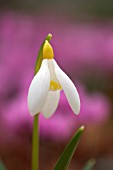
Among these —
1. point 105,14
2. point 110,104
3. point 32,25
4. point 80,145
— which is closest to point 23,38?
point 32,25

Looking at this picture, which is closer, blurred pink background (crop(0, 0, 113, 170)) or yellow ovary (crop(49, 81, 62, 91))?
yellow ovary (crop(49, 81, 62, 91))

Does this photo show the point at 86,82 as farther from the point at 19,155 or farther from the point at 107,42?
the point at 19,155

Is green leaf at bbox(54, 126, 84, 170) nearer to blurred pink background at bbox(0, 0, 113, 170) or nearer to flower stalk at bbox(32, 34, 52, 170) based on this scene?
flower stalk at bbox(32, 34, 52, 170)

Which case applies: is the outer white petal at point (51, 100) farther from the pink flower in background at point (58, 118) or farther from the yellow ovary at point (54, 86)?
the pink flower in background at point (58, 118)

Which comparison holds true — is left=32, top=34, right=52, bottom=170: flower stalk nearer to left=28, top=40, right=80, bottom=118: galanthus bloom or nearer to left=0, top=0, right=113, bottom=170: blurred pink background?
left=28, top=40, right=80, bottom=118: galanthus bloom

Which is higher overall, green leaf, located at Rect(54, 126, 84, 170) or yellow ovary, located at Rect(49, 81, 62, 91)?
yellow ovary, located at Rect(49, 81, 62, 91)

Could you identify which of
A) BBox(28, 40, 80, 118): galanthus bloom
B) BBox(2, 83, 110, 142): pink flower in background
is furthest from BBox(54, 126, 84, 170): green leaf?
BBox(2, 83, 110, 142): pink flower in background

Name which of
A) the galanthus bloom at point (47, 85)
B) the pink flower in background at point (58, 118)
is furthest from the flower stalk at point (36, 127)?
the pink flower in background at point (58, 118)
